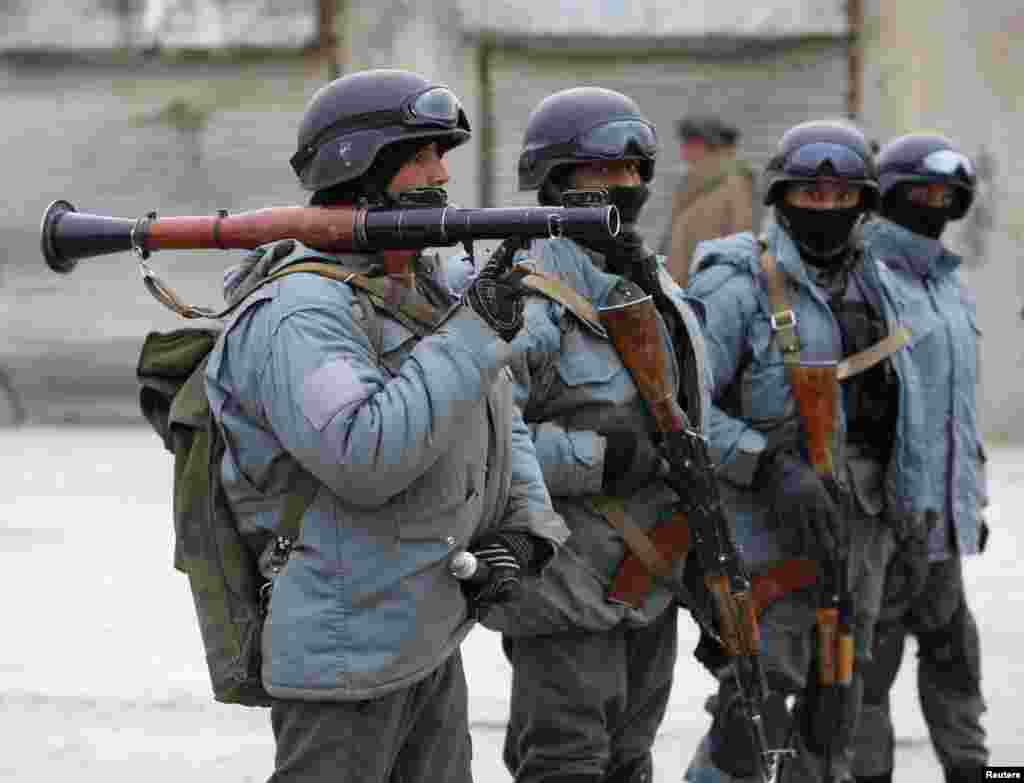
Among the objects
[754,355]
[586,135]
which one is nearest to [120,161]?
[754,355]

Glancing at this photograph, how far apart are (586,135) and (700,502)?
2.79 ft

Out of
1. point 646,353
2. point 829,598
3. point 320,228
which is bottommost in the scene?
point 829,598

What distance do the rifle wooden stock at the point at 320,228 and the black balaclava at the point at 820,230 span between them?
1940 millimetres

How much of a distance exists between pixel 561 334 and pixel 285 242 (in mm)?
1071

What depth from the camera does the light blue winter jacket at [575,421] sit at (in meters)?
4.21

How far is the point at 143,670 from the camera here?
6.39m

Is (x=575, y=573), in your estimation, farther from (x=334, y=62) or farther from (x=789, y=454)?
(x=334, y=62)

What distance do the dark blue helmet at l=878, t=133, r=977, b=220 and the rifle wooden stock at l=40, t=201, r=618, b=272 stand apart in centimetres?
254

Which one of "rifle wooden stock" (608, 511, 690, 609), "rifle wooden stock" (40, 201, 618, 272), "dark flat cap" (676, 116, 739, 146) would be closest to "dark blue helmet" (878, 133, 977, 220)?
"rifle wooden stock" (608, 511, 690, 609)

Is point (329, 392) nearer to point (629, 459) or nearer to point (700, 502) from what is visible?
point (629, 459)

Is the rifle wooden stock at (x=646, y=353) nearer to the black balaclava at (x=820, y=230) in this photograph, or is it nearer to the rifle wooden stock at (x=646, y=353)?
the rifle wooden stock at (x=646, y=353)

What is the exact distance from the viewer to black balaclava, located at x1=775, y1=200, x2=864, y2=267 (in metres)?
4.94

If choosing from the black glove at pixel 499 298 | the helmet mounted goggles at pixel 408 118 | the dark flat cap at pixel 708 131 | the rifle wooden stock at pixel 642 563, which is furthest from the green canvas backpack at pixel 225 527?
the dark flat cap at pixel 708 131

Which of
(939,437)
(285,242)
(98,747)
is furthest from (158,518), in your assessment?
(285,242)
